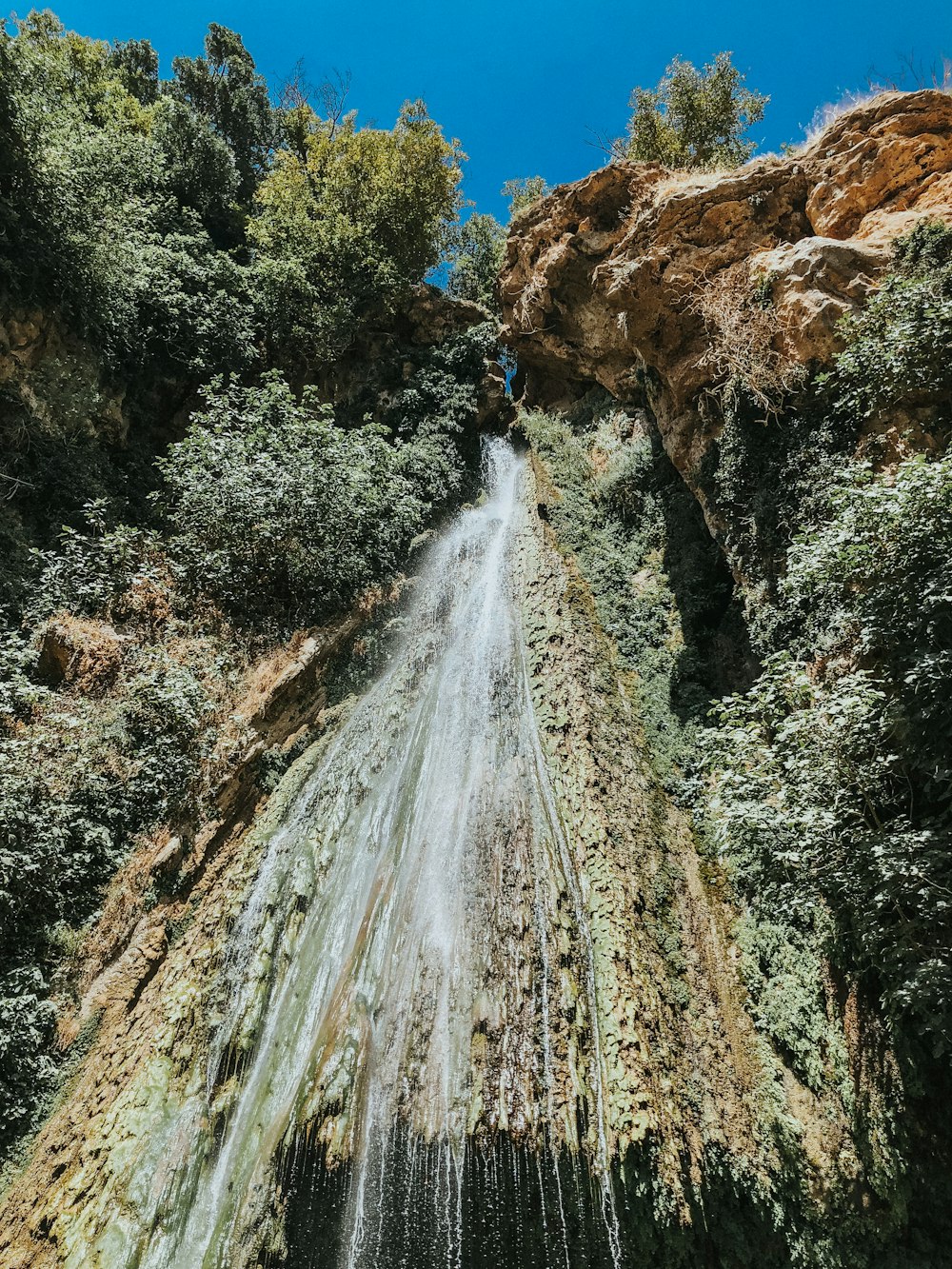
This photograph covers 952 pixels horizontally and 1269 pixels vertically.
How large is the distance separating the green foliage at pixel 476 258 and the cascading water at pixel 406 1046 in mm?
18302

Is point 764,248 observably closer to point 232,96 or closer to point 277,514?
point 277,514

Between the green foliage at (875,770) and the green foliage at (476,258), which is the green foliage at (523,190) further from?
the green foliage at (875,770)

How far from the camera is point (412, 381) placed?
1647cm

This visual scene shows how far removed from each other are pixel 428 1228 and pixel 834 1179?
3239 millimetres

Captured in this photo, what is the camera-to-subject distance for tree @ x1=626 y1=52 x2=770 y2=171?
18.9m

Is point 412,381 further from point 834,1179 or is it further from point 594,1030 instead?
point 834,1179

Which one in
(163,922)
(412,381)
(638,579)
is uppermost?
(412,381)

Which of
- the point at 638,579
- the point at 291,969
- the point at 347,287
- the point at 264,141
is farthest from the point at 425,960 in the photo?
the point at 264,141

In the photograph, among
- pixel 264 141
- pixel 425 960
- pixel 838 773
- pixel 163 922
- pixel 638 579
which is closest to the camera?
pixel 838 773

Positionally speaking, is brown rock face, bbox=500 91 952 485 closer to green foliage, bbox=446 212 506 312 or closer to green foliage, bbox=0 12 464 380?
green foliage, bbox=0 12 464 380

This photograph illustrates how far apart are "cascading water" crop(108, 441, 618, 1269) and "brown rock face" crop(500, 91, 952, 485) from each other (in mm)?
6050

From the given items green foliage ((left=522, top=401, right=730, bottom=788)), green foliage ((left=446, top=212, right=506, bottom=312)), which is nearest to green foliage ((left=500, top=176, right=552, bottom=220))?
green foliage ((left=446, top=212, right=506, bottom=312))

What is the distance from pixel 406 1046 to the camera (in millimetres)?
5688

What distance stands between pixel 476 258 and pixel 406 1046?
23.4 m
